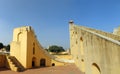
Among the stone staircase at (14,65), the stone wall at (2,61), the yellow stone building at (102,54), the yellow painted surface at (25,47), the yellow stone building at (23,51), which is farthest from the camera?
the yellow painted surface at (25,47)

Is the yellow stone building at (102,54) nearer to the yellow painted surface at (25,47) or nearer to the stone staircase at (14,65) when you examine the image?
the stone staircase at (14,65)

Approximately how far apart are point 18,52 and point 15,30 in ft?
12.4

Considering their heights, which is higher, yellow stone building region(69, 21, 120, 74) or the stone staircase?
yellow stone building region(69, 21, 120, 74)

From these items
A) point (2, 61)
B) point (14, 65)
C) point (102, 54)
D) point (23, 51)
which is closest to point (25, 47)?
point (23, 51)

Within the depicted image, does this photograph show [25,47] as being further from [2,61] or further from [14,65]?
[2,61]

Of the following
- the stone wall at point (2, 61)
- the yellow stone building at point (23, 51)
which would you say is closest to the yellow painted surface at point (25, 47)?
the yellow stone building at point (23, 51)

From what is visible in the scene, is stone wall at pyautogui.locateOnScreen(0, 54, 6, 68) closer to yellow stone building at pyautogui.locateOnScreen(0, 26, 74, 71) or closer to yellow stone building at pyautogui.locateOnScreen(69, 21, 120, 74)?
yellow stone building at pyautogui.locateOnScreen(0, 26, 74, 71)

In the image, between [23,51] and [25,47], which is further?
[23,51]

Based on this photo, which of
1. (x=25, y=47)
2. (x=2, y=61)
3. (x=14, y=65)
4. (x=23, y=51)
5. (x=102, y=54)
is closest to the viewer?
(x=102, y=54)

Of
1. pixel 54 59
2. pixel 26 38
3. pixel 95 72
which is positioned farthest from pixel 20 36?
pixel 95 72

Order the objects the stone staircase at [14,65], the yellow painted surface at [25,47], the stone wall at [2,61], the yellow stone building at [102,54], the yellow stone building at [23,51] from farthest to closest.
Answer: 1. the yellow painted surface at [25,47]
2. the yellow stone building at [23,51]
3. the stone wall at [2,61]
4. the stone staircase at [14,65]
5. the yellow stone building at [102,54]

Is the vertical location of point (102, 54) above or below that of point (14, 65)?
above

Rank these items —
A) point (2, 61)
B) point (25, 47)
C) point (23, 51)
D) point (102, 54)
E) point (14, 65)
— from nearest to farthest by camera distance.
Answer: point (102, 54)
point (14, 65)
point (2, 61)
point (25, 47)
point (23, 51)

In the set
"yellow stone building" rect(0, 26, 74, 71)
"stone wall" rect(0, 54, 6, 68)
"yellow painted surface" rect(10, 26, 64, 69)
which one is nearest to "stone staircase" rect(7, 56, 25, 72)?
"yellow stone building" rect(0, 26, 74, 71)
